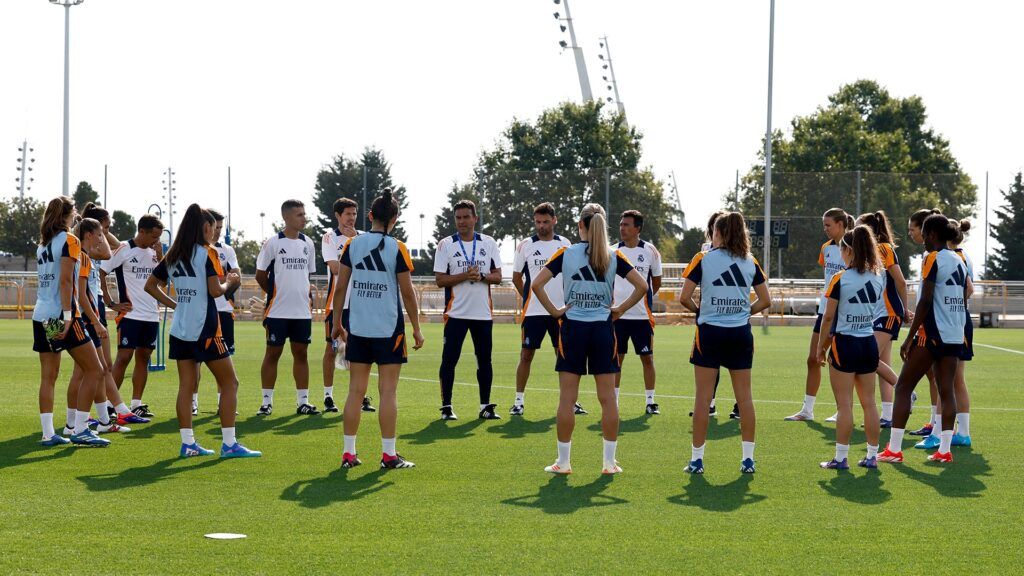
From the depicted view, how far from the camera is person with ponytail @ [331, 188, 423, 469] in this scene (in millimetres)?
8195

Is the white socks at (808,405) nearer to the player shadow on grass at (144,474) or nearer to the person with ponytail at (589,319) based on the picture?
the person with ponytail at (589,319)

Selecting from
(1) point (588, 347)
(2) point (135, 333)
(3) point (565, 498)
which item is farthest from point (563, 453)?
(2) point (135, 333)

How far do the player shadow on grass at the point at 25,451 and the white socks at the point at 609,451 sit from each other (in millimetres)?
4219

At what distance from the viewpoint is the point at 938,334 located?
8867 mm

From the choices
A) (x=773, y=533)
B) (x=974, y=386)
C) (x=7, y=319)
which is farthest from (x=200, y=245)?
(x=7, y=319)

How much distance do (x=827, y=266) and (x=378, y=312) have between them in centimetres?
510

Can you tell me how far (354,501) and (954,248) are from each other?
550 cm

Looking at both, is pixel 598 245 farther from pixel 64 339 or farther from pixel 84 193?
pixel 84 193

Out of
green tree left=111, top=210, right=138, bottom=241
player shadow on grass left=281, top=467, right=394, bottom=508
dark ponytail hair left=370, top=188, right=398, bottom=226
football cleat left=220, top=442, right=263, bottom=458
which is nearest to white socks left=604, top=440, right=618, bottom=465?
player shadow on grass left=281, top=467, right=394, bottom=508

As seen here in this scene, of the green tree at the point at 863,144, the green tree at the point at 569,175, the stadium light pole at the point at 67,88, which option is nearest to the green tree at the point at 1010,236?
the green tree at the point at 863,144

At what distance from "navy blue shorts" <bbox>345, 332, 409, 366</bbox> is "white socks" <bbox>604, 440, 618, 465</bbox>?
1595 millimetres

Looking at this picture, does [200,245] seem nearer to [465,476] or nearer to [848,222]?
[465,476]

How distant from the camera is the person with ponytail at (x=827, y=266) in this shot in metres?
10.5

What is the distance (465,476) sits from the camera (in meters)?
7.99
